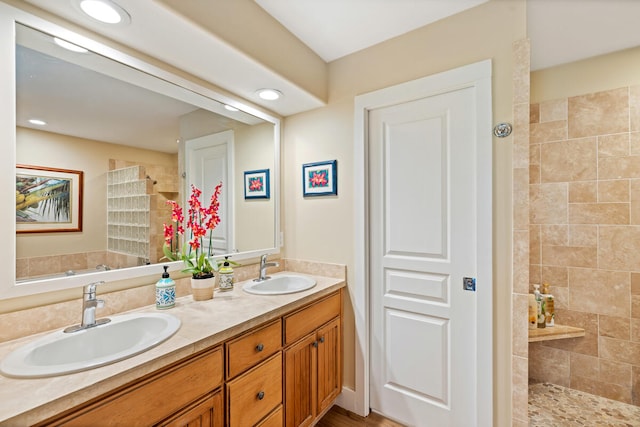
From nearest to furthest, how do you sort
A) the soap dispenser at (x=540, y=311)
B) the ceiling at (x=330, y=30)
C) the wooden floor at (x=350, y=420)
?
the ceiling at (x=330, y=30) → the wooden floor at (x=350, y=420) → the soap dispenser at (x=540, y=311)

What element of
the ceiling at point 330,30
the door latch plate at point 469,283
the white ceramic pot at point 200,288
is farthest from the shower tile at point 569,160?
the white ceramic pot at point 200,288

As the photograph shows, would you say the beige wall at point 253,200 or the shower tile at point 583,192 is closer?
the beige wall at point 253,200

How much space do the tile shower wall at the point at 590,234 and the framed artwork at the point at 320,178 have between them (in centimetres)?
166

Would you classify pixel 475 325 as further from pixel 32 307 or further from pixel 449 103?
pixel 32 307

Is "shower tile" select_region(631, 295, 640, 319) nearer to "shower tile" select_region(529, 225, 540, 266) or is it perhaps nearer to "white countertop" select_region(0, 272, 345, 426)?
"shower tile" select_region(529, 225, 540, 266)

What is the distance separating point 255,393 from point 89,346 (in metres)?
0.70

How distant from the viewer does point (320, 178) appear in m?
2.12

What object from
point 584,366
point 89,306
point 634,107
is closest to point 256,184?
point 89,306

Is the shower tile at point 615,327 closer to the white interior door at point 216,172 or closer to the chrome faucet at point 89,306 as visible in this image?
the white interior door at point 216,172

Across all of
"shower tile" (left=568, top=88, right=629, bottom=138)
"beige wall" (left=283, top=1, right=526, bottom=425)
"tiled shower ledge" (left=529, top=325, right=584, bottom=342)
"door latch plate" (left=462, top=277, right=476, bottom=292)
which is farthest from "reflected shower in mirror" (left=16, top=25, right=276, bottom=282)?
"shower tile" (left=568, top=88, right=629, bottom=138)

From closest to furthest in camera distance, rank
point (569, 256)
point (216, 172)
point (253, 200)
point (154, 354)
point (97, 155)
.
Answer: point (154, 354) → point (97, 155) → point (216, 172) → point (253, 200) → point (569, 256)

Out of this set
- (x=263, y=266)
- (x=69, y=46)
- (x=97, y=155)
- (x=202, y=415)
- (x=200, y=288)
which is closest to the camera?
(x=202, y=415)

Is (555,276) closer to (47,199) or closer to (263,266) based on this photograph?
(263,266)

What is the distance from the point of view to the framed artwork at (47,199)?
110 centimetres
